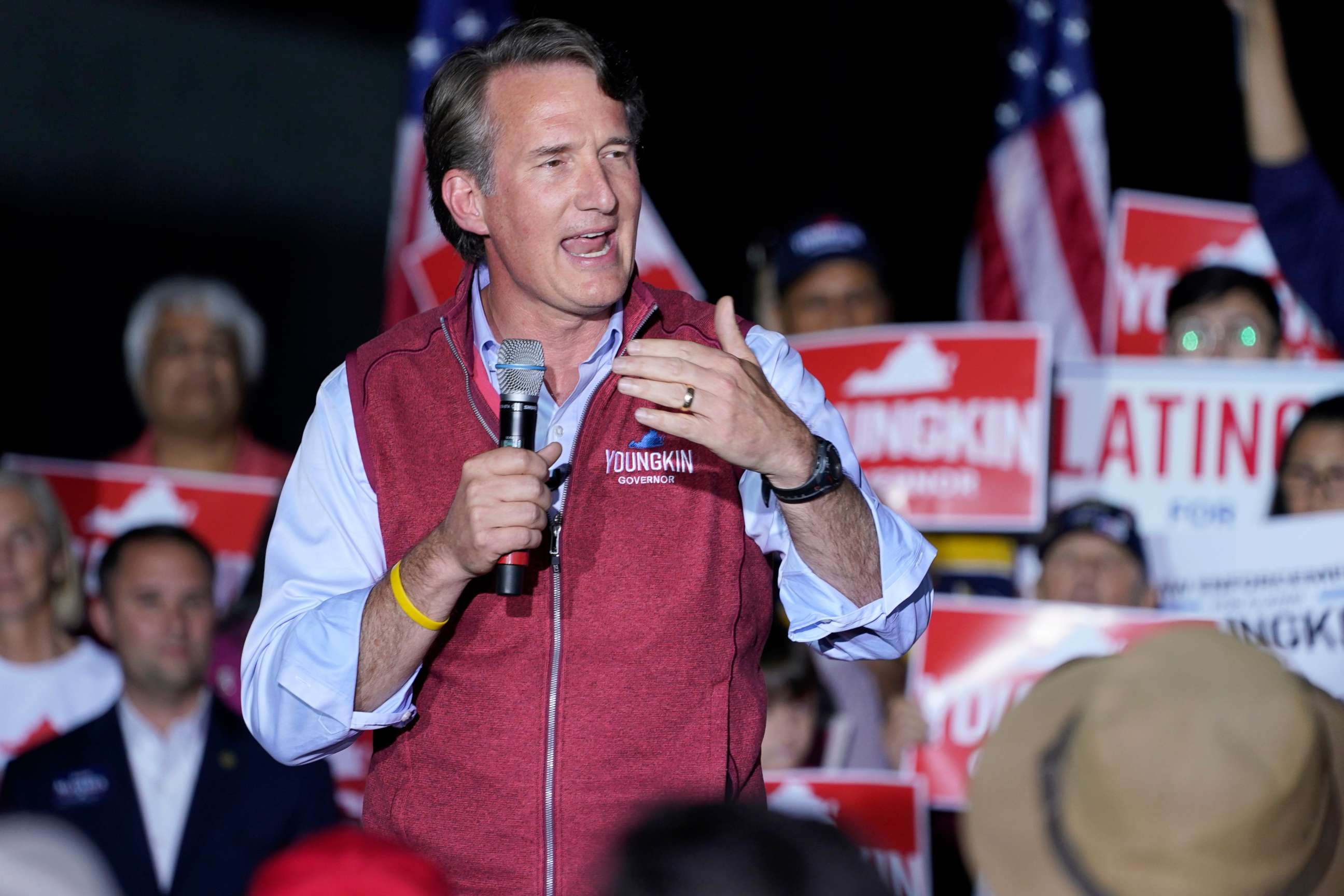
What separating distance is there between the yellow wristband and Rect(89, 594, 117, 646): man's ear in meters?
2.80

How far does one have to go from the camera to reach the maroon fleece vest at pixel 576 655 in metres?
2.04

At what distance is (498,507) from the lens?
6.11ft

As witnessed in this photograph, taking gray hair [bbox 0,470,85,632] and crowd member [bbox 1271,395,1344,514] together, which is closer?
crowd member [bbox 1271,395,1344,514]

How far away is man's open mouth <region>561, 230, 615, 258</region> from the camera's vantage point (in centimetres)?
221

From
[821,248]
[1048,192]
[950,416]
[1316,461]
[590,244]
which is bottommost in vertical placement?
[1316,461]

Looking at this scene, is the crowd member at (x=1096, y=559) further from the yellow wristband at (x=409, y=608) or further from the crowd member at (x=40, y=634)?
the yellow wristband at (x=409, y=608)

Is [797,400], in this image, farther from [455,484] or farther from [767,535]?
[455,484]

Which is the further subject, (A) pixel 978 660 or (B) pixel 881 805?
(A) pixel 978 660

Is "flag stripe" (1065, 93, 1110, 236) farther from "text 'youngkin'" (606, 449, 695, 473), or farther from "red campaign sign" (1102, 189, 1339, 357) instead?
"text 'youngkin'" (606, 449, 695, 473)

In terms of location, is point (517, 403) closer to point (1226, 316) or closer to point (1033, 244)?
point (1226, 316)

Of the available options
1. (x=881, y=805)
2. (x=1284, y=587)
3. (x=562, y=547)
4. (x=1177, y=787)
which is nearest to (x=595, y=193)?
(x=562, y=547)

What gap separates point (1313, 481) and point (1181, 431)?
17.2 inches

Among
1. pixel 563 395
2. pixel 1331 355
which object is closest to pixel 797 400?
pixel 563 395

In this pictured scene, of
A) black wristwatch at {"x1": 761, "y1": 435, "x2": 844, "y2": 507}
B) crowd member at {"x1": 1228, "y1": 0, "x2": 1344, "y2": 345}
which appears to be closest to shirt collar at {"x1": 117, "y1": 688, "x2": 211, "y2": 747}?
black wristwatch at {"x1": 761, "y1": 435, "x2": 844, "y2": 507}
